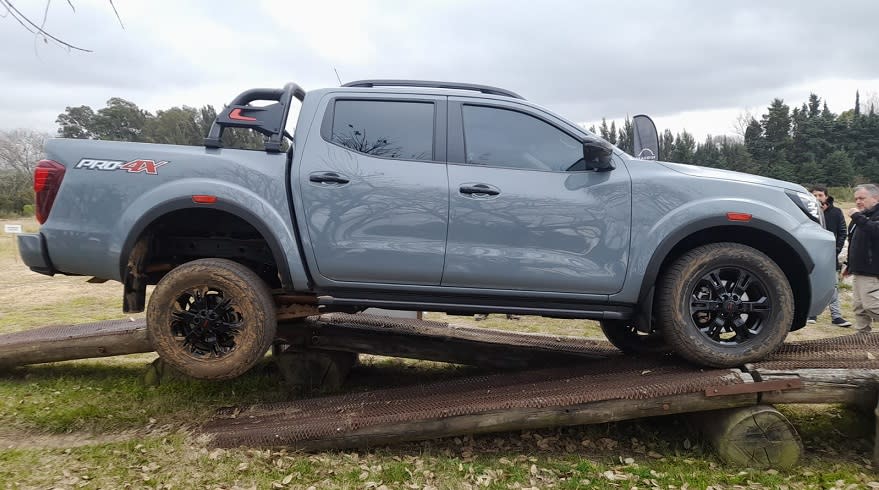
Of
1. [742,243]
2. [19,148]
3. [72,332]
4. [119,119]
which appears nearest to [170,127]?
[119,119]

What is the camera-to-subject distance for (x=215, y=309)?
320cm

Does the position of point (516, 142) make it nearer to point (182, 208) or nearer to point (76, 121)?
point (182, 208)

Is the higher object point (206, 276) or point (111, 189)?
point (111, 189)

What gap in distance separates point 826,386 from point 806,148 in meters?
46.5

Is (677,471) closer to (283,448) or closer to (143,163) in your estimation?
(283,448)

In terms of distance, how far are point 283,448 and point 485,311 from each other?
1.60m

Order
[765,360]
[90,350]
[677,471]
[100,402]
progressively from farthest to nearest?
[90,350] < [100,402] < [765,360] < [677,471]

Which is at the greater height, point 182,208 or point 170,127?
point 170,127

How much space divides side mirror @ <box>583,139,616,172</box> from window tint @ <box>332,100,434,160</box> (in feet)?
3.27

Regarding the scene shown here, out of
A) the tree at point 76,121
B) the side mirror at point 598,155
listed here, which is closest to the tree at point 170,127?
the tree at point 76,121

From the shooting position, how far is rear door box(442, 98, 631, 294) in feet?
10.1

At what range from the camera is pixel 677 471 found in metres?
3.07

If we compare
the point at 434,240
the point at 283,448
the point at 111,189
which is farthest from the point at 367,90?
the point at 283,448

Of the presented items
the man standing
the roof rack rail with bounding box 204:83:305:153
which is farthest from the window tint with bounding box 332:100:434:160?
the man standing
